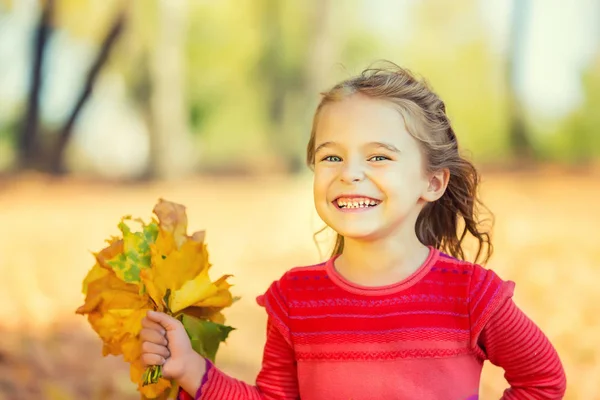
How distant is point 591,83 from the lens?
659 cm

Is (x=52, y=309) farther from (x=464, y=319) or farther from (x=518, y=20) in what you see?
(x=518, y=20)

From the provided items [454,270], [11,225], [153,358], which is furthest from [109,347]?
[11,225]

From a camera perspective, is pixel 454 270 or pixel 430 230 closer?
pixel 454 270

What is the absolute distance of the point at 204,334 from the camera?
5.93ft

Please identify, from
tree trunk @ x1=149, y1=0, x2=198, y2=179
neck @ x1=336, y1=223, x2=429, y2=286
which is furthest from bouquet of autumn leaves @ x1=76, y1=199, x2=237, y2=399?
tree trunk @ x1=149, y1=0, x2=198, y2=179

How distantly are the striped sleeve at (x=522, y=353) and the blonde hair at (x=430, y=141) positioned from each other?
30 cm

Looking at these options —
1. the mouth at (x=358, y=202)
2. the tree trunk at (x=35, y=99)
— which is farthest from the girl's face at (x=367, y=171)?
the tree trunk at (x=35, y=99)

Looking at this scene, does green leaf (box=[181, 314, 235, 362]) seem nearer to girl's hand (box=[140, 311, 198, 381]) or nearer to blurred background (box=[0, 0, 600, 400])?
girl's hand (box=[140, 311, 198, 381])

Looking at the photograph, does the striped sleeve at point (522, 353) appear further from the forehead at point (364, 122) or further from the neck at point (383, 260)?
the forehead at point (364, 122)

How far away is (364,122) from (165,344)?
570mm

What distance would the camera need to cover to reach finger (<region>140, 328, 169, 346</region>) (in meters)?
1.72

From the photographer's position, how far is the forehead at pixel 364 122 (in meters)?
1.74

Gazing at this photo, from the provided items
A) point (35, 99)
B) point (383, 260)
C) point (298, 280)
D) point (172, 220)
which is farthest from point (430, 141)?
point (35, 99)

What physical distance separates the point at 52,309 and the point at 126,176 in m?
2.15
